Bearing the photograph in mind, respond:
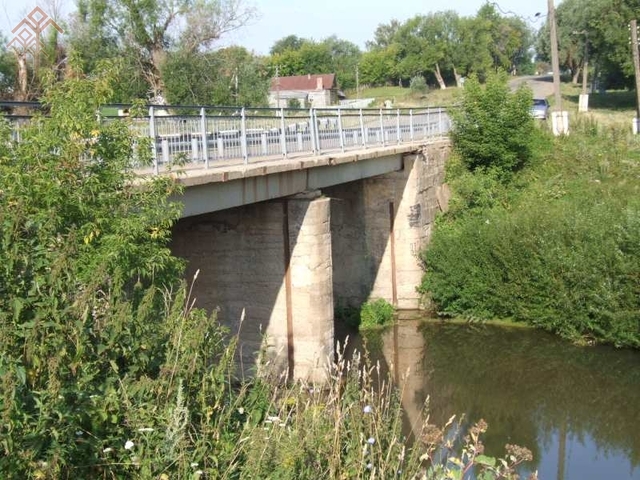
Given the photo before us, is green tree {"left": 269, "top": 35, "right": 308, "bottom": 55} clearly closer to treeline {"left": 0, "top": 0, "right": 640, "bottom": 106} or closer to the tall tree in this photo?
treeline {"left": 0, "top": 0, "right": 640, "bottom": 106}

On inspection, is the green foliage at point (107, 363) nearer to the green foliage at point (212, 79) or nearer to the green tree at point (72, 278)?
the green tree at point (72, 278)

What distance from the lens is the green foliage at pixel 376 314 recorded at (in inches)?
816

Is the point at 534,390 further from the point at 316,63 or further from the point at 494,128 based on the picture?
the point at 316,63

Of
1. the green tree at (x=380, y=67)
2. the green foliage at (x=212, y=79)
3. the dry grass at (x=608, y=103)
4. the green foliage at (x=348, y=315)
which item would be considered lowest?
Result: the green foliage at (x=348, y=315)

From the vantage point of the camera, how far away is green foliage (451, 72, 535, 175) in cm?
2372

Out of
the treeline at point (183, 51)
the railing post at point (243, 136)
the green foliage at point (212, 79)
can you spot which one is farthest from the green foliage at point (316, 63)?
the railing post at point (243, 136)

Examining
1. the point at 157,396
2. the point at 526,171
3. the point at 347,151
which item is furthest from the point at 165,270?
the point at 526,171

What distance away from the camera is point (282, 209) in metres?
15.1

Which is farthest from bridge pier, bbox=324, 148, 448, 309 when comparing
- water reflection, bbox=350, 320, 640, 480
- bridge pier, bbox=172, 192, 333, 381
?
bridge pier, bbox=172, 192, 333, 381

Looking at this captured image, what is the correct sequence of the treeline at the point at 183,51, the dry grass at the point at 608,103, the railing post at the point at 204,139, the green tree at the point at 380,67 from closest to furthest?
the railing post at the point at 204,139
the treeline at the point at 183,51
the dry grass at the point at 608,103
the green tree at the point at 380,67

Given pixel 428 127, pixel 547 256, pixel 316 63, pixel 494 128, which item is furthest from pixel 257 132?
pixel 316 63

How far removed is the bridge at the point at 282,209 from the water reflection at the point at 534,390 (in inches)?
82.7

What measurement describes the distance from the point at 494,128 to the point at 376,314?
278 inches

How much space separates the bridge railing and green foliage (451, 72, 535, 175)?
2632mm
